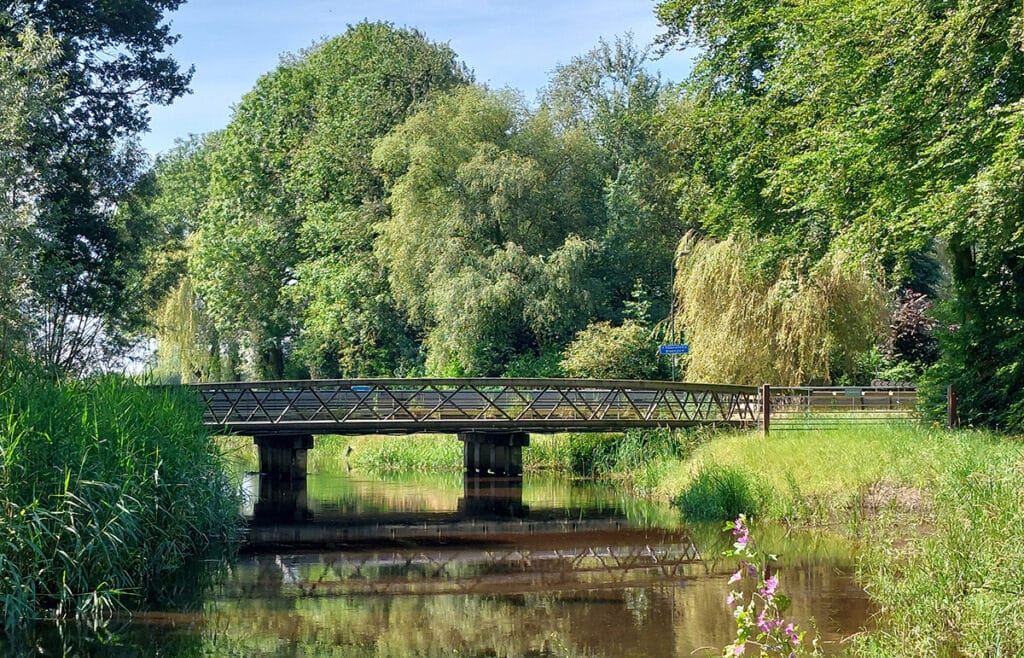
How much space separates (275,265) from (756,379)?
24693mm

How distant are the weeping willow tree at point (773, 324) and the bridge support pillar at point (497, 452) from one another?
564cm

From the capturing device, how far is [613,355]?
3725 centimetres

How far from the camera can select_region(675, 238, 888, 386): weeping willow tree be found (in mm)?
31359

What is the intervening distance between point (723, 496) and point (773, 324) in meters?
12.0

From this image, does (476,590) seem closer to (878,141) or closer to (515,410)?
(878,141)

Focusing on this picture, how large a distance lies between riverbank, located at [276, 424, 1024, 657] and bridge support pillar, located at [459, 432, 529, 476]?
1.34 meters

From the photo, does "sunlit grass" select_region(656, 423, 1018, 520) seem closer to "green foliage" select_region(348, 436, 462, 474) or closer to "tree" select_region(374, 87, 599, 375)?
"green foliage" select_region(348, 436, 462, 474)

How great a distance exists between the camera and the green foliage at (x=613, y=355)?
121 ft

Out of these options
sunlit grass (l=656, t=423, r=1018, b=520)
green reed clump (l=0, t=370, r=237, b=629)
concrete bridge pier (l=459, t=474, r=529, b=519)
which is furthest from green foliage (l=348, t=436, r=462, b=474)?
green reed clump (l=0, t=370, r=237, b=629)

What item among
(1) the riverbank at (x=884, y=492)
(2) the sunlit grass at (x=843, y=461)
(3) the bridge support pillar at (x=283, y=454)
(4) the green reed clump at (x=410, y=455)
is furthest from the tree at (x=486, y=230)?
(2) the sunlit grass at (x=843, y=461)

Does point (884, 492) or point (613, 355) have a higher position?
point (613, 355)

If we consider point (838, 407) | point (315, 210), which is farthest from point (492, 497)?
point (315, 210)

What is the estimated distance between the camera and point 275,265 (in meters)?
50.0

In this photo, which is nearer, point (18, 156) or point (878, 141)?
point (878, 141)
